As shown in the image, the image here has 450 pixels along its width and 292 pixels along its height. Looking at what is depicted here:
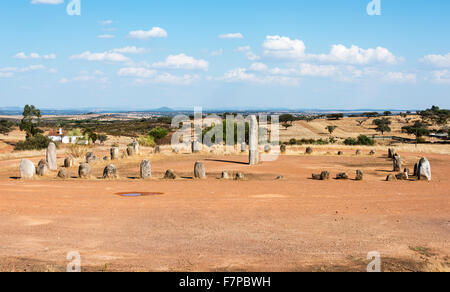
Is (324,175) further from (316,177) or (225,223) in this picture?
(225,223)

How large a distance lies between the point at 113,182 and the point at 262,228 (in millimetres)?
11190

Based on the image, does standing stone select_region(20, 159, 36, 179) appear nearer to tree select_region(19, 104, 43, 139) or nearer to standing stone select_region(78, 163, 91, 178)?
standing stone select_region(78, 163, 91, 178)

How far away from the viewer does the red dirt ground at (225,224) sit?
952cm

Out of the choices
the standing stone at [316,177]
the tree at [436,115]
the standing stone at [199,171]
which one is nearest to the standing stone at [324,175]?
the standing stone at [316,177]

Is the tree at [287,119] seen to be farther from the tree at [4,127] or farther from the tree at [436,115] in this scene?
the tree at [4,127]

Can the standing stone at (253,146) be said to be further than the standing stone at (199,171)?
Yes

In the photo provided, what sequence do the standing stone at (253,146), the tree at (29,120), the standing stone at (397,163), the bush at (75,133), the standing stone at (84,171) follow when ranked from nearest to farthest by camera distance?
the standing stone at (84,171), the standing stone at (397,163), the standing stone at (253,146), the bush at (75,133), the tree at (29,120)

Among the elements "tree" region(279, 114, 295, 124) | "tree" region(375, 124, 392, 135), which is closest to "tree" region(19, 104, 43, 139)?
"tree" region(375, 124, 392, 135)

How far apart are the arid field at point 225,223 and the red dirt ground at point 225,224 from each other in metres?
0.03

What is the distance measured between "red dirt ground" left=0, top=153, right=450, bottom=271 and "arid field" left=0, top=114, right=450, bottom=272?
0.11 feet

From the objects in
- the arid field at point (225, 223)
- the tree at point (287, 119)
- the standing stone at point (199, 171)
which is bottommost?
the arid field at point (225, 223)

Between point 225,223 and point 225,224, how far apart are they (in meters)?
0.13

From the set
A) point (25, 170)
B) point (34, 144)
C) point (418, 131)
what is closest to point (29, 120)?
point (34, 144)
